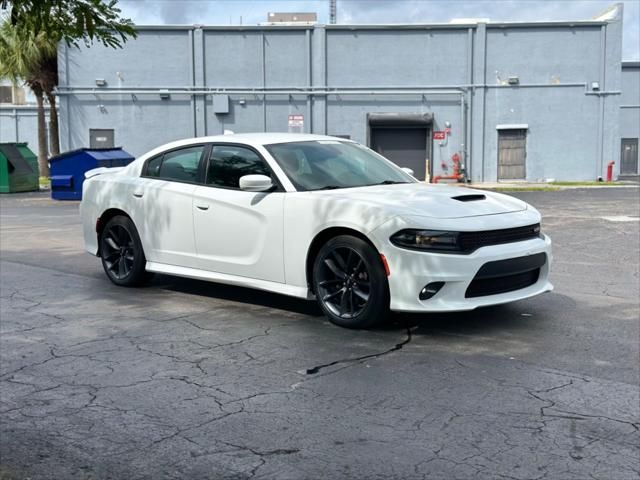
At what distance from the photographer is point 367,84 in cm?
3241

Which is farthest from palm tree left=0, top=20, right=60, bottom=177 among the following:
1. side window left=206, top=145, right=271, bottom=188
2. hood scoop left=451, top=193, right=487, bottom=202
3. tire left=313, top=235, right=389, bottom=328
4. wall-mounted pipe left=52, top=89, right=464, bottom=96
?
hood scoop left=451, top=193, right=487, bottom=202

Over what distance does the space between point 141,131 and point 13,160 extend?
6.80 metres

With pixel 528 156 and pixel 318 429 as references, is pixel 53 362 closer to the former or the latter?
pixel 318 429

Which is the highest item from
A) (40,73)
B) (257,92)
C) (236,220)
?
(40,73)

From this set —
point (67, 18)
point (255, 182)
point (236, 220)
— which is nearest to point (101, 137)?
point (236, 220)

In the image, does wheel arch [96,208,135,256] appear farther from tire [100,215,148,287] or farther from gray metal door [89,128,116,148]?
gray metal door [89,128,116,148]

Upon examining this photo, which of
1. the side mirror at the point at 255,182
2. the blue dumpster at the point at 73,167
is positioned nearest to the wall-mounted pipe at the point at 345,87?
the blue dumpster at the point at 73,167

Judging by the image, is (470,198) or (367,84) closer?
(470,198)

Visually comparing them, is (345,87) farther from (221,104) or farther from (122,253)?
(122,253)

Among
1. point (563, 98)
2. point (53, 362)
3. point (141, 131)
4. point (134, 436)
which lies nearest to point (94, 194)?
point (53, 362)

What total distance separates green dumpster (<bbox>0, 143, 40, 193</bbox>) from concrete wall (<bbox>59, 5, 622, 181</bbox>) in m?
4.90

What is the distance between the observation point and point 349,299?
21.1 feet

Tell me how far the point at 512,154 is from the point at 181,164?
2673 cm

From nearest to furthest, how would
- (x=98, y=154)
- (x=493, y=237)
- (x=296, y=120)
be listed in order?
(x=493, y=237) < (x=98, y=154) < (x=296, y=120)
